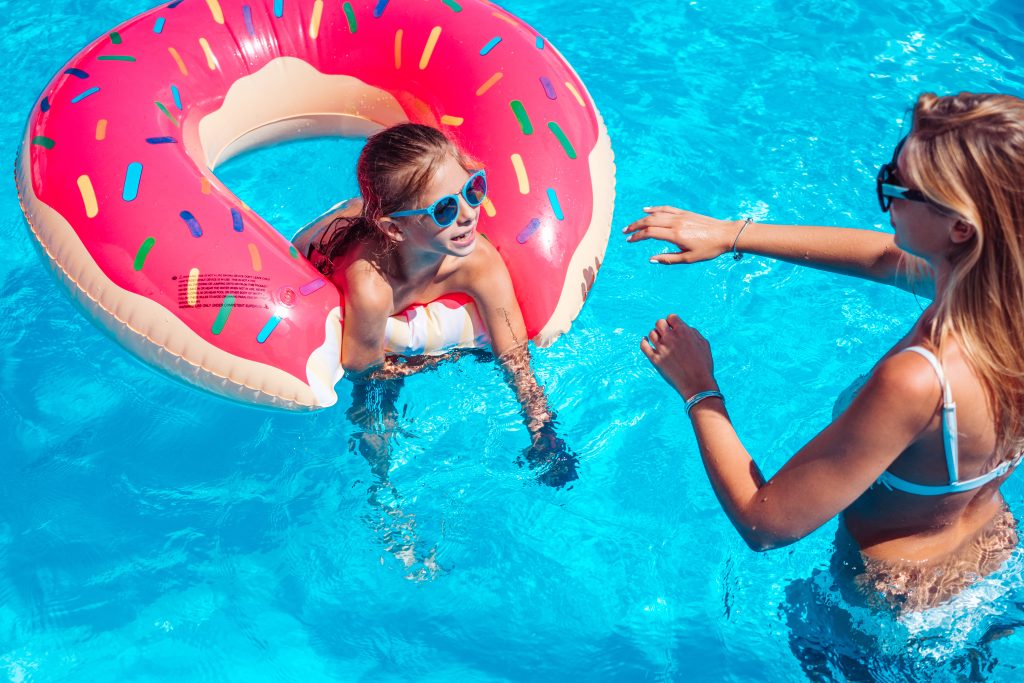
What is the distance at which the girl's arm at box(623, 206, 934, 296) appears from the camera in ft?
8.19

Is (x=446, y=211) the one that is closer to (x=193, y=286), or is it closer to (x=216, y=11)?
(x=193, y=286)

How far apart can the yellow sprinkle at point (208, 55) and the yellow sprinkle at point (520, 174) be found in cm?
121

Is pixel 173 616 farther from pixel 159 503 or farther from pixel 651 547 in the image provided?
pixel 651 547

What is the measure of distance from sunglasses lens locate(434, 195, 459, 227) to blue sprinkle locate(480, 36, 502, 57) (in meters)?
0.97

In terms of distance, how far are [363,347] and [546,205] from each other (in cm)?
80

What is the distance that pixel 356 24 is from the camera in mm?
3635

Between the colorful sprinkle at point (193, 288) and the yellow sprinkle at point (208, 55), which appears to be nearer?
the colorful sprinkle at point (193, 288)

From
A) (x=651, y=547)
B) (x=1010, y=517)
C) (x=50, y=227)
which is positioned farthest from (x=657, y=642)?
(x=50, y=227)

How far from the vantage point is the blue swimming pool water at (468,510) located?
332cm

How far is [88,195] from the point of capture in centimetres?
296

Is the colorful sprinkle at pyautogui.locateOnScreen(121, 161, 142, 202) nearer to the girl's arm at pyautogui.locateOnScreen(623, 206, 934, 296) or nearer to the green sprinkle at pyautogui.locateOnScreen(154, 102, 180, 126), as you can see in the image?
the green sprinkle at pyautogui.locateOnScreen(154, 102, 180, 126)

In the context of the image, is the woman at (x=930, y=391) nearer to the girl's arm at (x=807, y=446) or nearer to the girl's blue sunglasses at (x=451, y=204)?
the girl's arm at (x=807, y=446)

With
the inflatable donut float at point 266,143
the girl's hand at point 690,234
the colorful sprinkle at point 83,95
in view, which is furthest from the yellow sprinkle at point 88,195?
the girl's hand at point 690,234

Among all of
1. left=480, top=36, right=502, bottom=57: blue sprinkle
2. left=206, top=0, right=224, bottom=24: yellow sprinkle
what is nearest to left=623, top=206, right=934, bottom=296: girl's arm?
left=480, top=36, right=502, bottom=57: blue sprinkle
